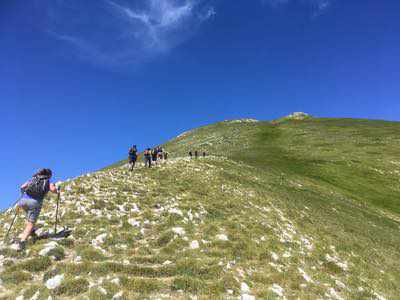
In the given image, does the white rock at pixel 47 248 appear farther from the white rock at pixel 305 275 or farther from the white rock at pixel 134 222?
the white rock at pixel 305 275

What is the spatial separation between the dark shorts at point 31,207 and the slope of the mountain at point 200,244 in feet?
3.73

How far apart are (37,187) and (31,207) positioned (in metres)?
0.88

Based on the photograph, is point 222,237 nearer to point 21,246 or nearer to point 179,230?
point 179,230

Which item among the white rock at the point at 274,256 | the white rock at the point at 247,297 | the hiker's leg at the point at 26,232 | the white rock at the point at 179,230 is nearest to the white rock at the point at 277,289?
the white rock at the point at 247,297

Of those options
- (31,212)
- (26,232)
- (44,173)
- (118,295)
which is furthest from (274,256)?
(44,173)

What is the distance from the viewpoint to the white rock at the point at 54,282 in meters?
9.23

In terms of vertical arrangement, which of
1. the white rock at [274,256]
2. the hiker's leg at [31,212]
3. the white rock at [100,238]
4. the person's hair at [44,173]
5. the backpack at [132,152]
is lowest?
the white rock at [274,256]

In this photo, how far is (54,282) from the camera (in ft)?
30.7

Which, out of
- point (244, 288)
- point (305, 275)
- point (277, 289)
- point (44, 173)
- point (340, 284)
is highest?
point (44, 173)

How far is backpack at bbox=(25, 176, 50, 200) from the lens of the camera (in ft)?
41.0

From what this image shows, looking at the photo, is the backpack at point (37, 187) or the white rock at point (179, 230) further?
the white rock at point (179, 230)

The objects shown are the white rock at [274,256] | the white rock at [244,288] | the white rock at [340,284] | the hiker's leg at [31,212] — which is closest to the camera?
the white rock at [244,288]

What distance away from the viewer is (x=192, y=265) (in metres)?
11.6

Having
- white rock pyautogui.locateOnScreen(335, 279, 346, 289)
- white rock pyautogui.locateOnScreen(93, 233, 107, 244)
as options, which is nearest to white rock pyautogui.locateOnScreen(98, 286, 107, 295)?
white rock pyautogui.locateOnScreen(93, 233, 107, 244)
